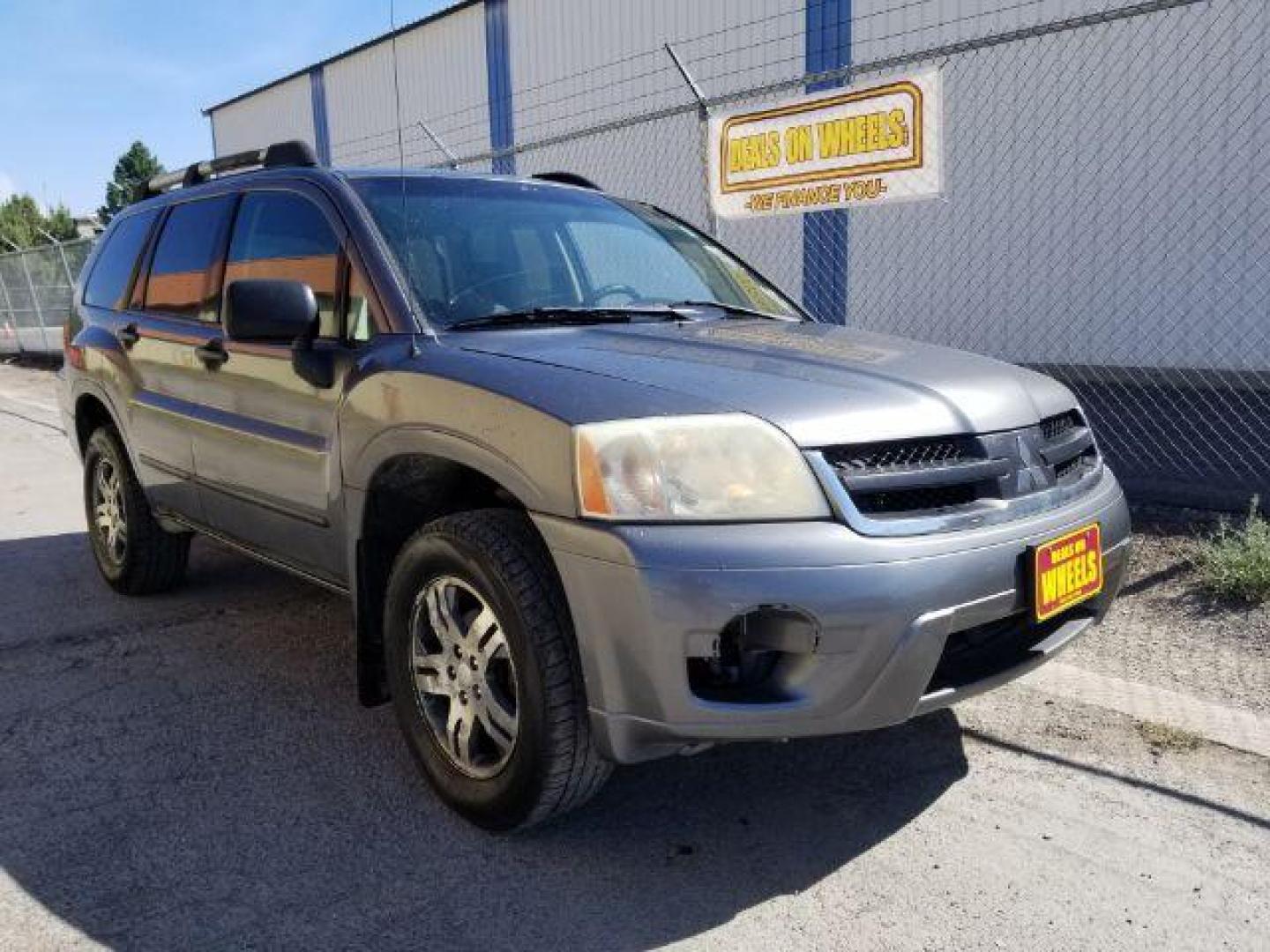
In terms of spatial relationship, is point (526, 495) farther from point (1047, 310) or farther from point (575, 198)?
point (1047, 310)

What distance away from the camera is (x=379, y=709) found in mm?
3445

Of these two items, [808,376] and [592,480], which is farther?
[808,376]

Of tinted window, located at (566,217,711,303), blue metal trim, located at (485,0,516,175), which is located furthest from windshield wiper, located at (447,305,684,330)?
blue metal trim, located at (485,0,516,175)

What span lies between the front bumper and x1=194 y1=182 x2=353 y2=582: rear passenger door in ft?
3.63

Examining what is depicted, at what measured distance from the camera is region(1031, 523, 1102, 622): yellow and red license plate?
96.8 inches

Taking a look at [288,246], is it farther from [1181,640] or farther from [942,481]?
[1181,640]

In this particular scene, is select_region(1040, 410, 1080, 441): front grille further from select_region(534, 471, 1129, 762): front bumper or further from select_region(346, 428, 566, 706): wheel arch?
select_region(346, 428, 566, 706): wheel arch

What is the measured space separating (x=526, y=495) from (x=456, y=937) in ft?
3.13

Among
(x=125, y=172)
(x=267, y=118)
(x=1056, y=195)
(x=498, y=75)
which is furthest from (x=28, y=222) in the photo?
(x=1056, y=195)

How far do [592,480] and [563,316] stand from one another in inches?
37.2

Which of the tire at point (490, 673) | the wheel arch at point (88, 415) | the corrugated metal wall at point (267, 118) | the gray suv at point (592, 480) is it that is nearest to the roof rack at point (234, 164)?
the gray suv at point (592, 480)

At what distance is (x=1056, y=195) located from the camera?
10.2m

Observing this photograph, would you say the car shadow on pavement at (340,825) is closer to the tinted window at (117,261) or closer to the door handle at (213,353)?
the door handle at (213,353)

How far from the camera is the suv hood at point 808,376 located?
7.68 ft
